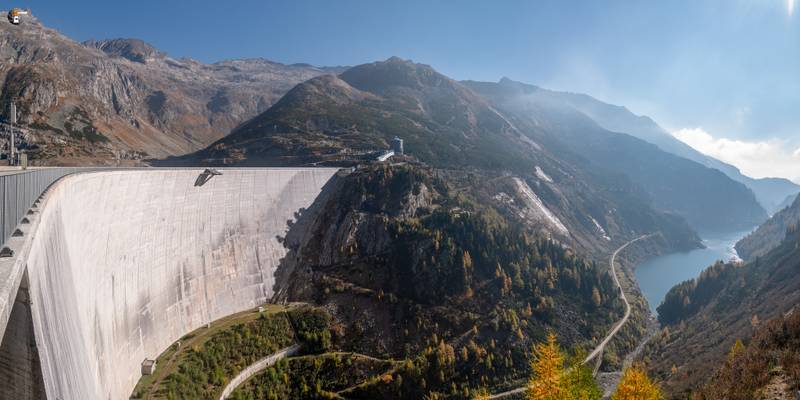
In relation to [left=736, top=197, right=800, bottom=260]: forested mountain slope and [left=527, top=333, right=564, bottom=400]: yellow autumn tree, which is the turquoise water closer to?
[left=736, top=197, right=800, bottom=260]: forested mountain slope

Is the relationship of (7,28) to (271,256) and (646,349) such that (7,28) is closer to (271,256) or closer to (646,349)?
(271,256)

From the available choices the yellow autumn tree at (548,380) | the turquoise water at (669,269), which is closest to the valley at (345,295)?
the yellow autumn tree at (548,380)

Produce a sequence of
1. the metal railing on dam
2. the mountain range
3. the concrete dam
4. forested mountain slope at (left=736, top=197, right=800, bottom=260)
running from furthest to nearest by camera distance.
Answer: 1. forested mountain slope at (left=736, top=197, right=800, bottom=260)
2. the mountain range
3. the concrete dam
4. the metal railing on dam

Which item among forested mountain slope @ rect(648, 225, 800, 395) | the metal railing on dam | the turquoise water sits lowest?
the turquoise water

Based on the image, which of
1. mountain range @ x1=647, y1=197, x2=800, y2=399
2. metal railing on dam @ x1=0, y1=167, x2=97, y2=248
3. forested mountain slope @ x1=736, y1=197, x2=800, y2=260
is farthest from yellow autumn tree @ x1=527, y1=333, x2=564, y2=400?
forested mountain slope @ x1=736, y1=197, x2=800, y2=260

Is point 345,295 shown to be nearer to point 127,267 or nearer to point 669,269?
point 127,267

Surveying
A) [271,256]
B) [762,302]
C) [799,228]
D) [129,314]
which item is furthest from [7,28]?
[799,228]
